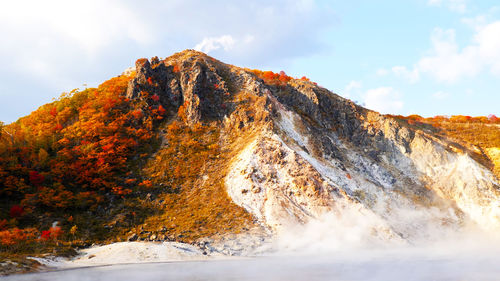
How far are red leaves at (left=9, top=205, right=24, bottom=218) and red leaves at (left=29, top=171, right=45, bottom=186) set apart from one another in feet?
13.8

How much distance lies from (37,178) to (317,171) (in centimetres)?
3249

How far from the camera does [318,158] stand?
42.8 metres

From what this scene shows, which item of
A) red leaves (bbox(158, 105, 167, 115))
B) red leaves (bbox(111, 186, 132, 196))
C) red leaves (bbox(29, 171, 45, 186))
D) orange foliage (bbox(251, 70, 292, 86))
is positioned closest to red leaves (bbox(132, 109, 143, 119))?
red leaves (bbox(158, 105, 167, 115))

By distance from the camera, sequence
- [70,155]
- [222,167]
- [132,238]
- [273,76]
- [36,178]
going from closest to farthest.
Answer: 1. [132,238]
2. [36,178]
3. [70,155]
4. [222,167]
5. [273,76]

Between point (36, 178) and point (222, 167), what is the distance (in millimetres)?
21458

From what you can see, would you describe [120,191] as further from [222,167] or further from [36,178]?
[222,167]

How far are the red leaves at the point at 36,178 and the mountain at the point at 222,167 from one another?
0.10 m

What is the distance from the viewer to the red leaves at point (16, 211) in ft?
105

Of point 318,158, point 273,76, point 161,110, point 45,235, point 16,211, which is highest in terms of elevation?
point 273,76

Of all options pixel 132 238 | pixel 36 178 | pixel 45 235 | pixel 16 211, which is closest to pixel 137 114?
pixel 36 178

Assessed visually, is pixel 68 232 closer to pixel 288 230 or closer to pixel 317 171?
pixel 288 230

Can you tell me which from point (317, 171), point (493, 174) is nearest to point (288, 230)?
point (317, 171)

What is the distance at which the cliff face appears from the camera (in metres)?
35.7

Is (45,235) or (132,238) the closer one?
(45,235)
